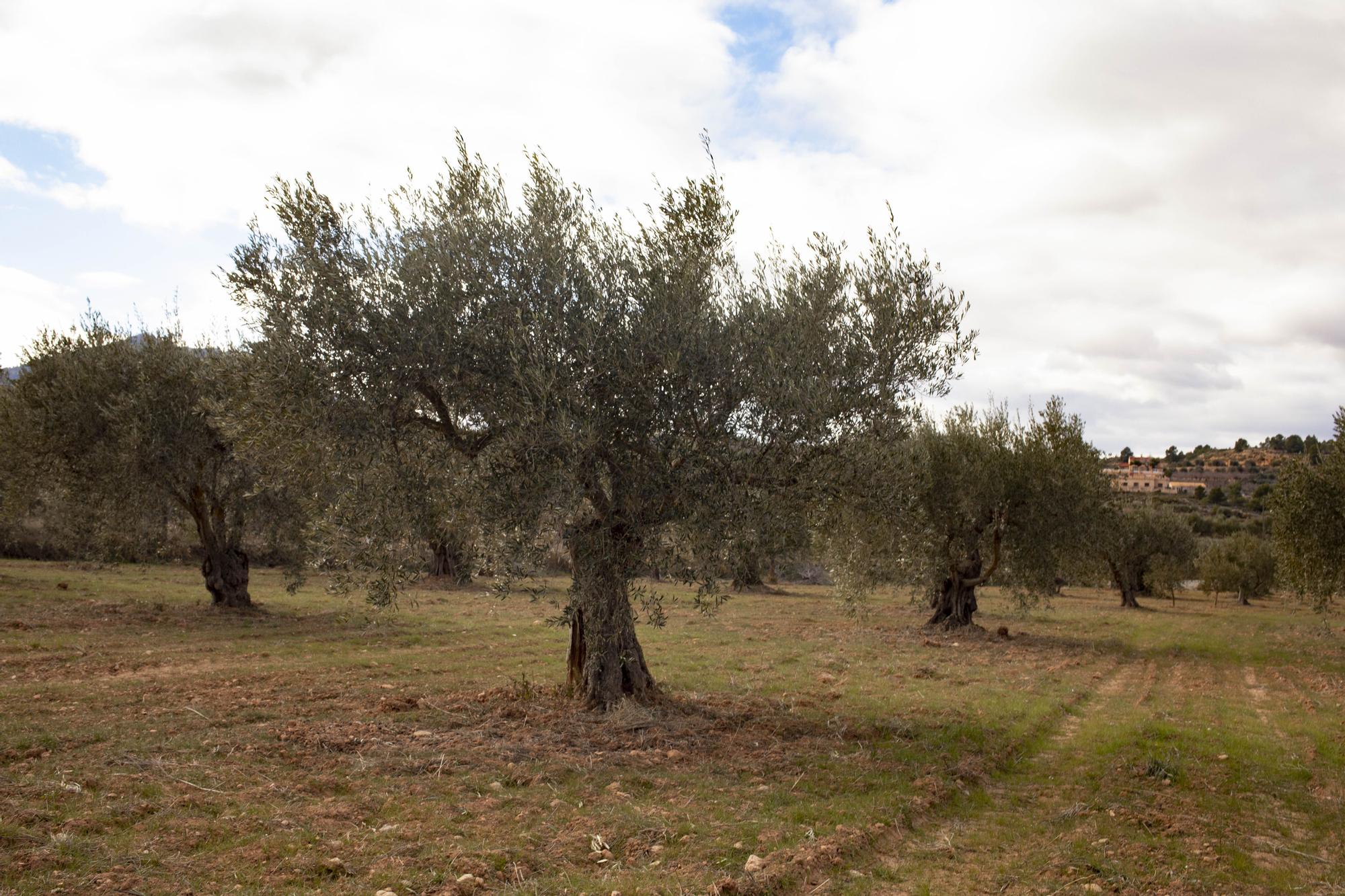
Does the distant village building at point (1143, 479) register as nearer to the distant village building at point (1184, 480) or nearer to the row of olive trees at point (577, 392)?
the distant village building at point (1184, 480)

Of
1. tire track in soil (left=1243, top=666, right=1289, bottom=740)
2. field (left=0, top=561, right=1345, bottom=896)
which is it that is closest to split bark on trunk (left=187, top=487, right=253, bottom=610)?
field (left=0, top=561, right=1345, bottom=896)

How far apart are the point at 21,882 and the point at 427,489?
23.9 ft

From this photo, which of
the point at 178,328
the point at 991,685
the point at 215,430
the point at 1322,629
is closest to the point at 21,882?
the point at 991,685

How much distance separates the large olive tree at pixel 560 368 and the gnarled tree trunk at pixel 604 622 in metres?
0.04

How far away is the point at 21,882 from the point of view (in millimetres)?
7160

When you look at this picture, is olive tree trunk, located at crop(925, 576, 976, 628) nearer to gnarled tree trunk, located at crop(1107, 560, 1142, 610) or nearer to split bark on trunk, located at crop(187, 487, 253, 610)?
split bark on trunk, located at crop(187, 487, 253, 610)

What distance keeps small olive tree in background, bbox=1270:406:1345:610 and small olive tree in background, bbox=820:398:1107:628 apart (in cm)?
612

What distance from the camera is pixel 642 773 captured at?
38.9ft

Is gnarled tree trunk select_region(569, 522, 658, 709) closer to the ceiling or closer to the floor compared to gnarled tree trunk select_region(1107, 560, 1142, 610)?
closer to the ceiling

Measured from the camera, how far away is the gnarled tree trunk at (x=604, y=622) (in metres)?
13.5

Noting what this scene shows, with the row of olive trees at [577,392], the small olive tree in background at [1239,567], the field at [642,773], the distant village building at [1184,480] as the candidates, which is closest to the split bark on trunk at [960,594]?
the field at [642,773]

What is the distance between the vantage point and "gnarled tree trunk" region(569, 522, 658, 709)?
44.4ft

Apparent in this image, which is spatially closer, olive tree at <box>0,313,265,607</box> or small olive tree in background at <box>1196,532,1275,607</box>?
olive tree at <box>0,313,265,607</box>

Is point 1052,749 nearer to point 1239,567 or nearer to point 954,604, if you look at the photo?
point 954,604
